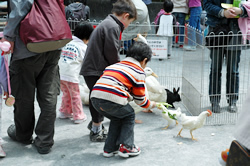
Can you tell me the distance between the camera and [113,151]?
12.5 ft

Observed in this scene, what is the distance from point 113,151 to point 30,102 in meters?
0.95

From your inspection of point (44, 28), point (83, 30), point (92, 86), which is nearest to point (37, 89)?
point (92, 86)

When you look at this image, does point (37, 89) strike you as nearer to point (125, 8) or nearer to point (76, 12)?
point (125, 8)

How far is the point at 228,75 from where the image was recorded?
200 inches

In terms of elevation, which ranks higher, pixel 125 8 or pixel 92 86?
pixel 125 8

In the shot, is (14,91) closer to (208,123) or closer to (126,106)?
(126,106)

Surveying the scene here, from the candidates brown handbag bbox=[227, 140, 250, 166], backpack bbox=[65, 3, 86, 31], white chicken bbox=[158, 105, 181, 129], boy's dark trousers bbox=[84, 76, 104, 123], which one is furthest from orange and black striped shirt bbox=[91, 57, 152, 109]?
backpack bbox=[65, 3, 86, 31]

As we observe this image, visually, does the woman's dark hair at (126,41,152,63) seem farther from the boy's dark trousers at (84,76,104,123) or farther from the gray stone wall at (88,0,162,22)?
the gray stone wall at (88,0,162,22)

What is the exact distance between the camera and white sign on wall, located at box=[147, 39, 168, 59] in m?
5.22

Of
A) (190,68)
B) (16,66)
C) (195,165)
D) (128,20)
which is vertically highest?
(128,20)

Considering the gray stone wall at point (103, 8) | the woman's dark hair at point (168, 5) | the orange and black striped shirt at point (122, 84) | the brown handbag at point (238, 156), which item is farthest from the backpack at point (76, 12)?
the brown handbag at point (238, 156)

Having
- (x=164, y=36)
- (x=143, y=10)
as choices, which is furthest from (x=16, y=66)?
(x=143, y=10)

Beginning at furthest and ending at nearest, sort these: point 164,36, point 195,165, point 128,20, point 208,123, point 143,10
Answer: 1. point 143,10
2. point 164,36
3. point 208,123
4. point 128,20
5. point 195,165

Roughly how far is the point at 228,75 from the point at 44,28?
2.67 metres
